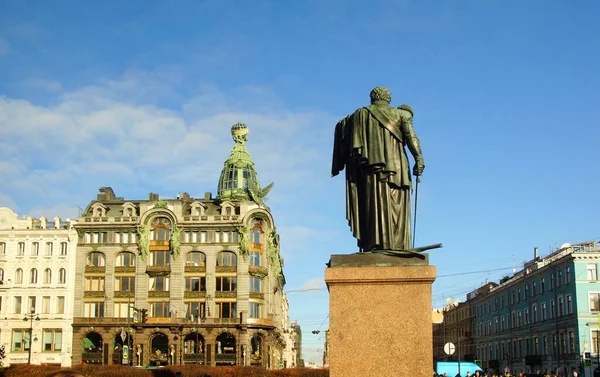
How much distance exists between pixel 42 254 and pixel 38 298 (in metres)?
4.85

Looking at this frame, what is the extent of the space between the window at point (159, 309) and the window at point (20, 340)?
13976mm

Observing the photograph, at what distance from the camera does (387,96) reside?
1267 centimetres

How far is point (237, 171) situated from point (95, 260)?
19059mm

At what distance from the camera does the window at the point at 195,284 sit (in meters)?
79.6

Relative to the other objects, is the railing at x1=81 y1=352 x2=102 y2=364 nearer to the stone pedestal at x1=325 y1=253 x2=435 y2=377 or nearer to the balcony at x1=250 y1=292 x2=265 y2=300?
the balcony at x1=250 y1=292 x2=265 y2=300

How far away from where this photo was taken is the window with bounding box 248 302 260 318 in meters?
79.2

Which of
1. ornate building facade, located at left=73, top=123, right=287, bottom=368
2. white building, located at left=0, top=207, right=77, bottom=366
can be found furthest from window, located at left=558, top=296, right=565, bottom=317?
white building, located at left=0, top=207, right=77, bottom=366

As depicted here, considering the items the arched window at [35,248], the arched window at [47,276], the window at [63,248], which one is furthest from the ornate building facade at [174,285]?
the arched window at [35,248]

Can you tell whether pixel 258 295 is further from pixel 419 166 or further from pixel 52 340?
pixel 419 166

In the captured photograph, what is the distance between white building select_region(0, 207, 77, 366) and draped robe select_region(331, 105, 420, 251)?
7379 centimetres

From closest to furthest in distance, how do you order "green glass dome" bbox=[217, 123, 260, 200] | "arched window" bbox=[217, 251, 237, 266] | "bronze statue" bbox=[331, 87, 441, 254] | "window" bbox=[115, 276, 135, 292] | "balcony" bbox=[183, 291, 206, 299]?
"bronze statue" bbox=[331, 87, 441, 254]
"balcony" bbox=[183, 291, 206, 299]
"arched window" bbox=[217, 251, 237, 266]
"window" bbox=[115, 276, 135, 292]
"green glass dome" bbox=[217, 123, 260, 200]

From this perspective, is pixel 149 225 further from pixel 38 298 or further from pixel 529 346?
pixel 529 346

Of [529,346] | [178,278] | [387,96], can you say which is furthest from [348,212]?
[529,346]

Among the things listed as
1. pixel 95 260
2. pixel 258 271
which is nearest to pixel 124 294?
pixel 95 260
